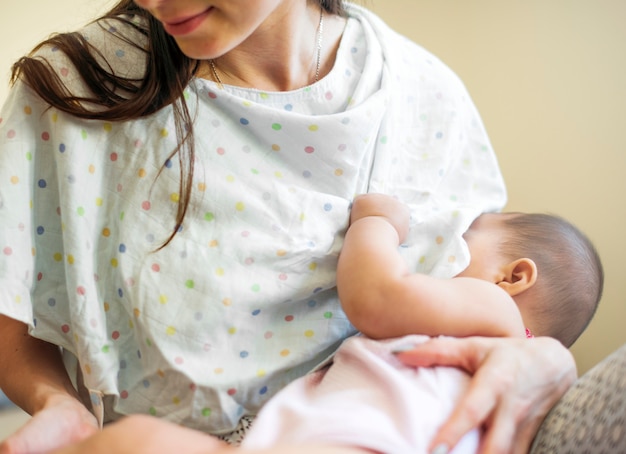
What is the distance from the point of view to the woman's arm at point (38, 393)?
0.76m

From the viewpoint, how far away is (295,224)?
0.97 metres

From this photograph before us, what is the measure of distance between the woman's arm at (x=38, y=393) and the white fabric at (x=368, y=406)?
0.23 m

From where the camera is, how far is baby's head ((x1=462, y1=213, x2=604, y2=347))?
1.02 meters

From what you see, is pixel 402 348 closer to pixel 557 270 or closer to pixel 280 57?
pixel 557 270

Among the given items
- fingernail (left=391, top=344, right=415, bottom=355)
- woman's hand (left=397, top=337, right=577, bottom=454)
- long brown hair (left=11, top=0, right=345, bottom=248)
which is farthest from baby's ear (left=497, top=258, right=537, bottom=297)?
long brown hair (left=11, top=0, right=345, bottom=248)

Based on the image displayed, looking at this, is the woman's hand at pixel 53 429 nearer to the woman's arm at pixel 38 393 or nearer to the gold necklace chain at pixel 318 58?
the woman's arm at pixel 38 393

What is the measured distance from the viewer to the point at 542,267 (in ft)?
3.38

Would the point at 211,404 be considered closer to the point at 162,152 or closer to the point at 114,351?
the point at 114,351

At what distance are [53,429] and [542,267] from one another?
2.27ft

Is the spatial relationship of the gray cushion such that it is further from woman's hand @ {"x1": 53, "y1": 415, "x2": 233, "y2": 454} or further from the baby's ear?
woman's hand @ {"x1": 53, "y1": 415, "x2": 233, "y2": 454}

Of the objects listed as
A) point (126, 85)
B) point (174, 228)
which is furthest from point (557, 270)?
point (126, 85)

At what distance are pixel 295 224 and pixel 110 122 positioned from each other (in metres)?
0.29

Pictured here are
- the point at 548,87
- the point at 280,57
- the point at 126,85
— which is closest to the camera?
the point at 126,85

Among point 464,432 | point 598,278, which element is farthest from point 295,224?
point 598,278
